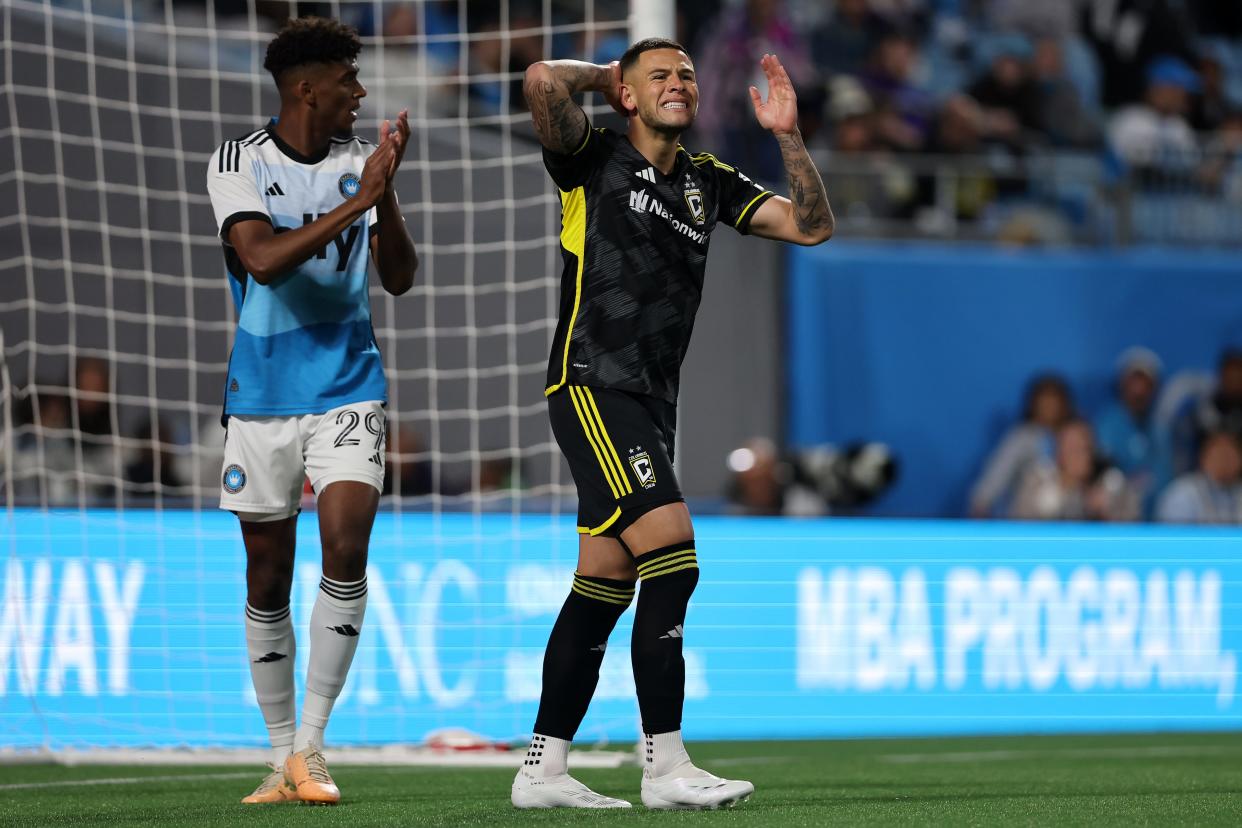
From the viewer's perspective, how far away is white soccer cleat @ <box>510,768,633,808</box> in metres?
5.11

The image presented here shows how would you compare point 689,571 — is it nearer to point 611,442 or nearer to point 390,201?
point 611,442

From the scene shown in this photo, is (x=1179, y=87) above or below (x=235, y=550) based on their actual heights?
above

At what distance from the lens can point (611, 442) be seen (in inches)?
200

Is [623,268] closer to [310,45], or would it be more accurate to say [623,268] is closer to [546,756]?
[310,45]

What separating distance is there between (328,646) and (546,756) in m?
0.81

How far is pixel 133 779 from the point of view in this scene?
23.2 feet

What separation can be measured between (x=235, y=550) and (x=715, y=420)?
199 inches

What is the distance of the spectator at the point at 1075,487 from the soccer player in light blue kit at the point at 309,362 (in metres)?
7.17

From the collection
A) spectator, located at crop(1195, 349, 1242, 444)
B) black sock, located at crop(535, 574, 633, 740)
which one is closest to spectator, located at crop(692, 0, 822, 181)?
spectator, located at crop(1195, 349, 1242, 444)

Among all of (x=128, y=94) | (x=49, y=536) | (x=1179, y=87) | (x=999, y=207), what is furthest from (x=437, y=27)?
(x=1179, y=87)

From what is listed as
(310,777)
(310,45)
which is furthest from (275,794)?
(310,45)

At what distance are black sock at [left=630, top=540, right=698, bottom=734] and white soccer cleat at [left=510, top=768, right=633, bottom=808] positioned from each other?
264 millimetres

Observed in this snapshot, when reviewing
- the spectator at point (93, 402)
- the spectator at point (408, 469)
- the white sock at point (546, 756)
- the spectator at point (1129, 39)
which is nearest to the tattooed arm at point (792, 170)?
the white sock at point (546, 756)

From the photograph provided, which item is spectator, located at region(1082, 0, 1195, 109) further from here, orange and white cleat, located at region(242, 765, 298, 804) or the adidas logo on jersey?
orange and white cleat, located at region(242, 765, 298, 804)
